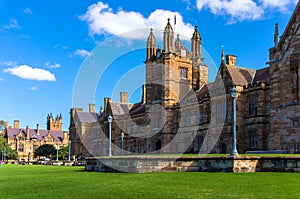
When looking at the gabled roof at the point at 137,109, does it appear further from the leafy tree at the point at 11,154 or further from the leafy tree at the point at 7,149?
the leafy tree at the point at 11,154

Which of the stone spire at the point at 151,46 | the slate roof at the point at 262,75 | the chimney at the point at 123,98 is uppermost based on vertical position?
the stone spire at the point at 151,46

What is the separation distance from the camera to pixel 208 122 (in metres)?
54.6

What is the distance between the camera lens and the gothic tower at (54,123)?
574ft

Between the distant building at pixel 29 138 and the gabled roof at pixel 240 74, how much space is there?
10517 centimetres

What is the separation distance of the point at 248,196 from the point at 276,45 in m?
29.7

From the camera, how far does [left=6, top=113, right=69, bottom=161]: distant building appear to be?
14612 centimetres

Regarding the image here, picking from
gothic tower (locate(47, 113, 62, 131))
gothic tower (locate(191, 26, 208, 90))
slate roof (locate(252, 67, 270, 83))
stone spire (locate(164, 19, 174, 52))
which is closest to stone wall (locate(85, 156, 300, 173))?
slate roof (locate(252, 67, 270, 83))

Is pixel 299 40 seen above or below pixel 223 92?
above

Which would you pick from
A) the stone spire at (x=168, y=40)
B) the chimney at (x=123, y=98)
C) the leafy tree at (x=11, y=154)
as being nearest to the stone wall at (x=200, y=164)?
the stone spire at (x=168, y=40)

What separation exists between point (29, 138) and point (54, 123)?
27469mm

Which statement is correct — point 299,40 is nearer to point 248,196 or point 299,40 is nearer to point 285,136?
point 285,136

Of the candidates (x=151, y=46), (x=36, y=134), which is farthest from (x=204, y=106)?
(x=36, y=134)

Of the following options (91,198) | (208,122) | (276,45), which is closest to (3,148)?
(208,122)

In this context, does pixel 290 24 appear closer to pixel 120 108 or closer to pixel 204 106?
pixel 204 106
